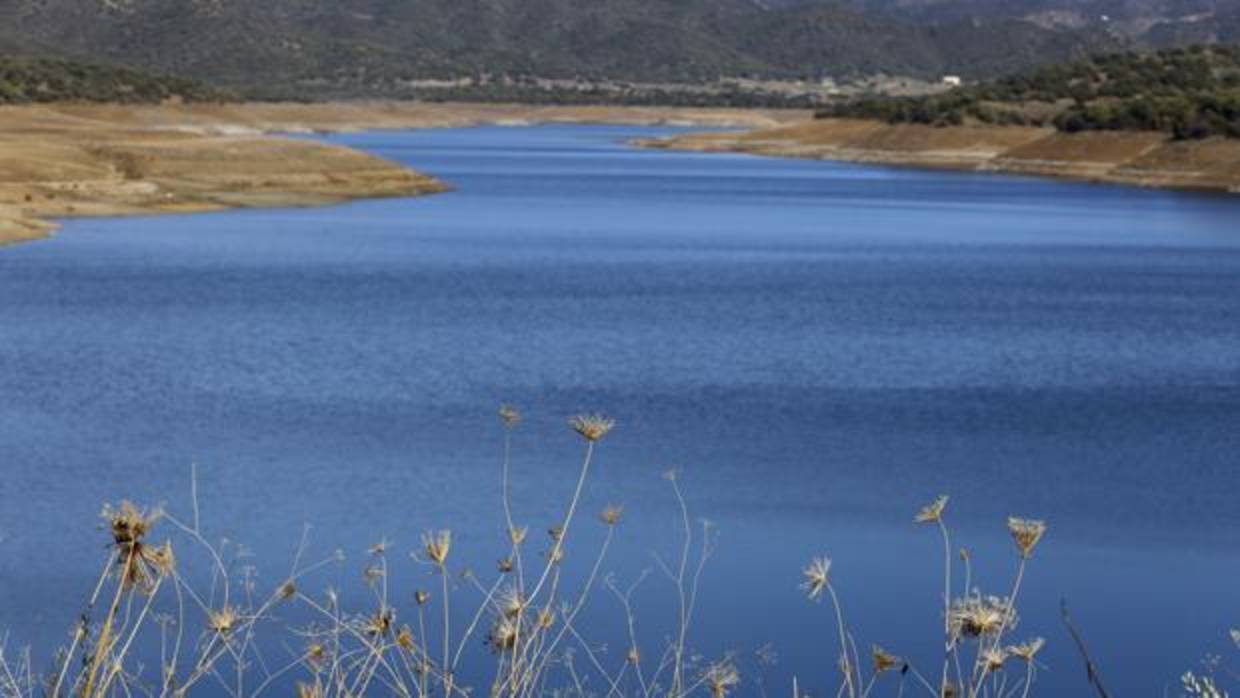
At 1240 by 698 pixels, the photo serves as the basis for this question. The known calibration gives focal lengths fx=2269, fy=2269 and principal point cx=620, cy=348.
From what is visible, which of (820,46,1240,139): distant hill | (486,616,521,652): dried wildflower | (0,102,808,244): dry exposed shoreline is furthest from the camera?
(820,46,1240,139): distant hill

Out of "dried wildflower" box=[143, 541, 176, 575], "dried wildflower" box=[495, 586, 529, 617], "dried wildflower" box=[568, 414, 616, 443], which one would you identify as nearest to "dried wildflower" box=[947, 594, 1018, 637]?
"dried wildflower" box=[568, 414, 616, 443]

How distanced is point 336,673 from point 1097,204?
220 ft

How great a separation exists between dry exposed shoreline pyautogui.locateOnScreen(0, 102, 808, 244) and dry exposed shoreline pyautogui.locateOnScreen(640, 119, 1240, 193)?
27.6 meters

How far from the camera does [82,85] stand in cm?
10231

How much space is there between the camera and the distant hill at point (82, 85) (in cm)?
9719

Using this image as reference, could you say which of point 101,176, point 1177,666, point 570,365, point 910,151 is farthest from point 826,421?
point 910,151

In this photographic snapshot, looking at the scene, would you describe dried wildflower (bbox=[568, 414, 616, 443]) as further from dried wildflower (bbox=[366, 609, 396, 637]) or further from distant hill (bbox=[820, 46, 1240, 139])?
distant hill (bbox=[820, 46, 1240, 139])

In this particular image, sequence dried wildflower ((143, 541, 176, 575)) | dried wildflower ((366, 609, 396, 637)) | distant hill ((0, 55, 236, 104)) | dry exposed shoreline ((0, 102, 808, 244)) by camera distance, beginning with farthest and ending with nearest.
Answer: distant hill ((0, 55, 236, 104)) → dry exposed shoreline ((0, 102, 808, 244)) → dried wildflower ((366, 609, 396, 637)) → dried wildflower ((143, 541, 176, 575))

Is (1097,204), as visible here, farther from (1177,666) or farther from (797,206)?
(1177,666)

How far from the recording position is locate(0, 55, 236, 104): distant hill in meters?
97.2

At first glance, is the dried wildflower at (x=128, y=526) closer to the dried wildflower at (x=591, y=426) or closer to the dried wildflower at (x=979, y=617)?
the dried wildflower at (x=591, y=426)

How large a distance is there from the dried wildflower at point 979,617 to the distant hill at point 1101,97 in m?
82.8

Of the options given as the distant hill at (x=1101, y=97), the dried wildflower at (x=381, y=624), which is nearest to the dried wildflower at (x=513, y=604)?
the dried wildflower at (x=381, y=624)

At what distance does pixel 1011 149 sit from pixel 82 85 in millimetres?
41721
